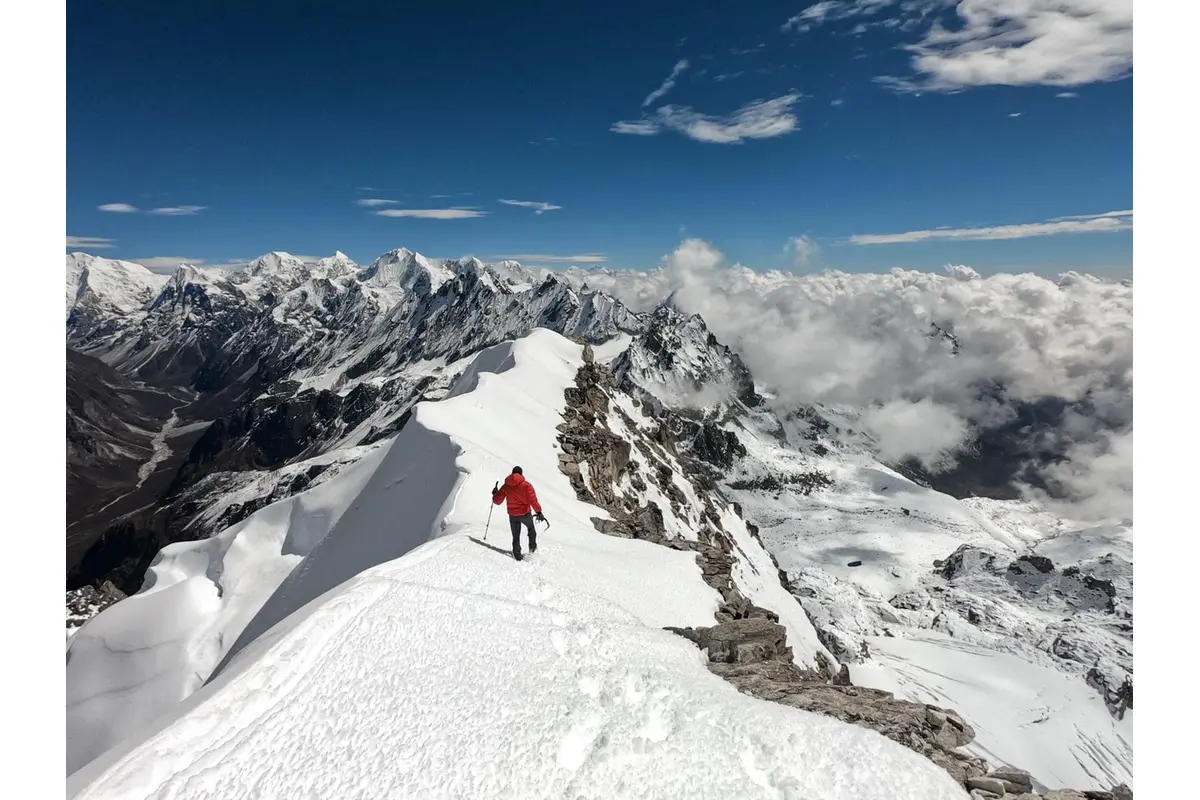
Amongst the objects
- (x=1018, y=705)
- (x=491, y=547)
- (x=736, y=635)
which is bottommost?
(x=1018, y=705)

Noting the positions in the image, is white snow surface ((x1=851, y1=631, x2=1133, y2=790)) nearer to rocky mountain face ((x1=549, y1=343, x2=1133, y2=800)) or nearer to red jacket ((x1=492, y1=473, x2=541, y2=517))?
rocky mountain face ((x1=549, y1=343, x2=1133, y2=800))

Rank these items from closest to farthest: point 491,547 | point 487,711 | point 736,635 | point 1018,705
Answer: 1. point 487,711
2. point 736,635
3. point 491,547
4. point 1018,705

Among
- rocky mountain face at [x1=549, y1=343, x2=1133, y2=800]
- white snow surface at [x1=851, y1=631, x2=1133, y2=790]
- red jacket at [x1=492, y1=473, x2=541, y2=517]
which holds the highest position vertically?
red jacket at [x1=492, y1=473, x2=541, y2=517]

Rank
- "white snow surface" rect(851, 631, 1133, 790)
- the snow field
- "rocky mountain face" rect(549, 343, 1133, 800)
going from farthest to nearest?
"white snow surface" rect(851, 631, 1133, 790), "rocky mountain face" rect(549, 343, 1133, 800), the snow field

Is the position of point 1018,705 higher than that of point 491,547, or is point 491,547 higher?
point 491,547

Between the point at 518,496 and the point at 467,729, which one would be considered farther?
the point at 518,496

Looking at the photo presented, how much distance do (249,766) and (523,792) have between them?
338cm

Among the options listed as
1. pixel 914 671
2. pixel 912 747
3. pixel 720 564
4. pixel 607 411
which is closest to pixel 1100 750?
pixel 914 671

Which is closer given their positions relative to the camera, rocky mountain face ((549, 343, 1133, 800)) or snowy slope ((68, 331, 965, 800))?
snowy slope ((68, 331, 965, 800))

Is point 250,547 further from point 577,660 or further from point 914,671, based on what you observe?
point 914,671

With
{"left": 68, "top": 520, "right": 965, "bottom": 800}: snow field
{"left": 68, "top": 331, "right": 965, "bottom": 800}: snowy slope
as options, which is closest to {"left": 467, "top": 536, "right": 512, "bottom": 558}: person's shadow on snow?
{"left": 68, "top": 331, "right": 965, "bottom": 800}: snowy slope

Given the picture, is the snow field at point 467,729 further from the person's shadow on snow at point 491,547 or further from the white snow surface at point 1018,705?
the white snow surface at point 1018,705

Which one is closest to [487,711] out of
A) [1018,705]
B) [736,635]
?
[736,635]

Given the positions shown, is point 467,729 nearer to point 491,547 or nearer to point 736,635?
point 491,547
